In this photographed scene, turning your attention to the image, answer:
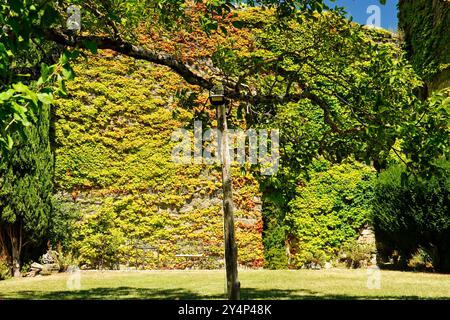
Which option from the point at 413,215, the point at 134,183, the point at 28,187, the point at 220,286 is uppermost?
the point at 134,183

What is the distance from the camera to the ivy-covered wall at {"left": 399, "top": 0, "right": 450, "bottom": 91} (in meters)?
14.4

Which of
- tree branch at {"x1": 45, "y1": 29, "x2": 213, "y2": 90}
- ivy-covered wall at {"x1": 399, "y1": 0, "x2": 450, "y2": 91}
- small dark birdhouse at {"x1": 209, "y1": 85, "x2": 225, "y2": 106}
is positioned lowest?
small dark birdhouse at {"x1": 209, "y1": 85, "x2": 225, "y2": 106}

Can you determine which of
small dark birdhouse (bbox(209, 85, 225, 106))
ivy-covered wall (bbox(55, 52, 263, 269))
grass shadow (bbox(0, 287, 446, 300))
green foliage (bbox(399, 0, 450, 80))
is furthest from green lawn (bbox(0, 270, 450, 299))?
green foliage (bbox(399, 0, 450, 80))

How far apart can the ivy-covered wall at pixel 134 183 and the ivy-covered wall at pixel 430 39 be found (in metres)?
6.56

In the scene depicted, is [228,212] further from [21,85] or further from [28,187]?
[28,187]

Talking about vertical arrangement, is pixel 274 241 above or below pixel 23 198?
below

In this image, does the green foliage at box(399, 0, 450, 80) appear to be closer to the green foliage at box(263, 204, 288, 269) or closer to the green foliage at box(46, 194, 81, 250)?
the green foliage at box(263, 204, 288, 269)

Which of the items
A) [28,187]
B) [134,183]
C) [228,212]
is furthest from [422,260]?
[28,187]

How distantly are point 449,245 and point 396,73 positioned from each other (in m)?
A: 7.10

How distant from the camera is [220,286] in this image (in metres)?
9.23

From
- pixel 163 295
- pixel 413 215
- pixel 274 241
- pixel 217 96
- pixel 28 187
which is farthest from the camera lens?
pixel 274 241

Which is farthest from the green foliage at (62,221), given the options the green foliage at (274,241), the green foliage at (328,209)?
the green foliage at (328,209)

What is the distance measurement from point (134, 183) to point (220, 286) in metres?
4.97

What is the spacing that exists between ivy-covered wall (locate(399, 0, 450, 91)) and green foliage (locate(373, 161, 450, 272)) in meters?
3.56
